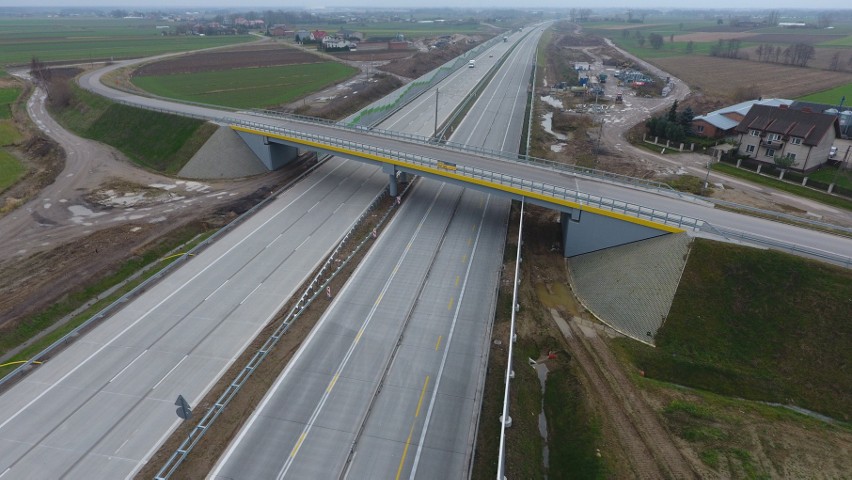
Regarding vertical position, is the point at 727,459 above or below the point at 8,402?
above

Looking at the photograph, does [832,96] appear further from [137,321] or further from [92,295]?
[92,295]

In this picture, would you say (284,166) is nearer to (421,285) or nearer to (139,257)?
(139,257)

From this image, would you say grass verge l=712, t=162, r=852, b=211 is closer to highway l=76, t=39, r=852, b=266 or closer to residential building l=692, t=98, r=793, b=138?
residential building l=692, t=98, r=793, b=138

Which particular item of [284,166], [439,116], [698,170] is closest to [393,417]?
[284,166]

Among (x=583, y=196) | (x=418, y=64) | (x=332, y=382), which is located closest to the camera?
(x=332, y=382)

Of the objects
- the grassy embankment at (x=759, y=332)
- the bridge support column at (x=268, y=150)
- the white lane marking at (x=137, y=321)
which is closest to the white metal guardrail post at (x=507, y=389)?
the grassy embankment at (x=759, y=332)

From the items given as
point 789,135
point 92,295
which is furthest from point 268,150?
point 789,135
